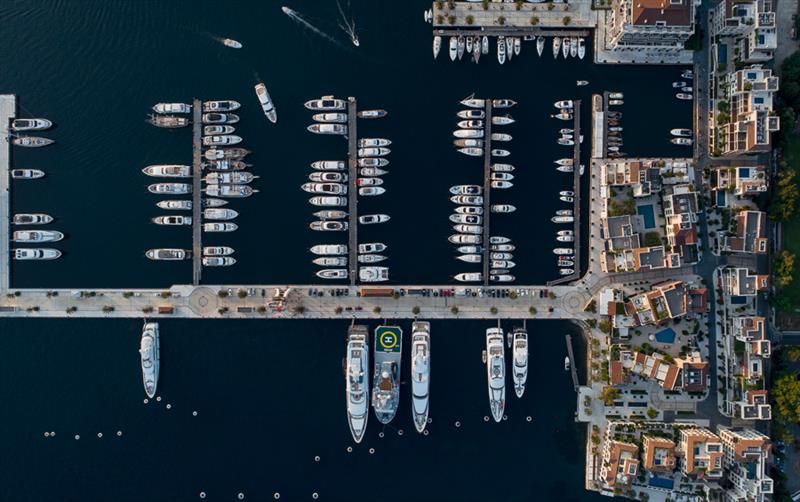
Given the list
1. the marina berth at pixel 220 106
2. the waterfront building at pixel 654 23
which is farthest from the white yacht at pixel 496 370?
the marina berth at pixel 220 106

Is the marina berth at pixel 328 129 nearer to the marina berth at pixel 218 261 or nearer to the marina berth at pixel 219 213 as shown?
the marina berth at pixel 219 213

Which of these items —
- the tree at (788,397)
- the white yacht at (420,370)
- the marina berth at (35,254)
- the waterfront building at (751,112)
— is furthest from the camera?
the marina berth at (35,254)

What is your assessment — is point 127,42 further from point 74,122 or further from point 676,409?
point 676,409

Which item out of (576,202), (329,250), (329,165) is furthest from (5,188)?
(576,202)

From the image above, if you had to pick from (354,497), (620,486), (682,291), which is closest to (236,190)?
(354,497)

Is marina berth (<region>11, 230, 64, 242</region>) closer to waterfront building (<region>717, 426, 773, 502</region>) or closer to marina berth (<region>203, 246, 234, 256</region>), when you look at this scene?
marina berth (<region>203, 246, 234, 256</region>)

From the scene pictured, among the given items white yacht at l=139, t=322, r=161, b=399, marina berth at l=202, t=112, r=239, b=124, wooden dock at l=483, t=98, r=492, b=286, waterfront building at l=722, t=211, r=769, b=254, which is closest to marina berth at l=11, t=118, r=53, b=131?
marina berth at l=202, t=112, r=239, b=124
